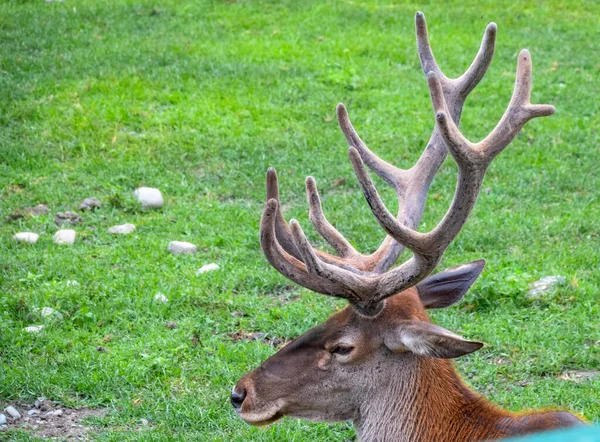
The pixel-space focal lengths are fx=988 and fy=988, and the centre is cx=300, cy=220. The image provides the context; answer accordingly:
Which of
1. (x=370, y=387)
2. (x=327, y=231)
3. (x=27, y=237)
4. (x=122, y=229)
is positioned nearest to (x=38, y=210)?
(x=27, y=237)

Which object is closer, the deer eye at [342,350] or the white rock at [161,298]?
the deer eye at [342,350]

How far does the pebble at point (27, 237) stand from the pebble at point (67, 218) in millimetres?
362

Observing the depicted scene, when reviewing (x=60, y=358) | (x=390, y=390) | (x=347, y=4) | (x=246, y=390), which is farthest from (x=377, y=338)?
(x=347, y=4)

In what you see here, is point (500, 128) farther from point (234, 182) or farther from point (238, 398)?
point (234, 182)

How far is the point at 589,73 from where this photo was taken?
11.7m

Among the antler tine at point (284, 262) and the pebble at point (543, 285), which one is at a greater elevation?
the antler tine at point (284, 262)

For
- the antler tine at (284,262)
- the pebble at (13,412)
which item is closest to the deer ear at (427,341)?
the antler tine at (284,262)

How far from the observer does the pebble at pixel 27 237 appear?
732cm

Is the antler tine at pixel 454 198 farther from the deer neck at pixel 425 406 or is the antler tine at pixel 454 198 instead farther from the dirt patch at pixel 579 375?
the dirt patch at pixel 579 375

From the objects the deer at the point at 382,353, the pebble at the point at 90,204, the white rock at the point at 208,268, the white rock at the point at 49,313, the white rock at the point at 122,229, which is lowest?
the white rock at the point at 122,229

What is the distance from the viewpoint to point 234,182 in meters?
8.63

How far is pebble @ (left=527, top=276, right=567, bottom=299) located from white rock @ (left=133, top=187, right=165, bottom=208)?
323 centimetres

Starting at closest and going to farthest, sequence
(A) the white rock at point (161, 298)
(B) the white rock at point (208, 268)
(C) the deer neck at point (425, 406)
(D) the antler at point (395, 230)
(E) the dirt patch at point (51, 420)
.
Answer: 1. (D) the antler at point (395, 230)
2. (C) the deer neck at point (425, 406)
3. (E) the dirt patch at point (51, 420)
4. (A) the white rock at point (161, 298)
5. (B) the white rock at point (208, 268)

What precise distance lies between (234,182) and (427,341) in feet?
16.8
